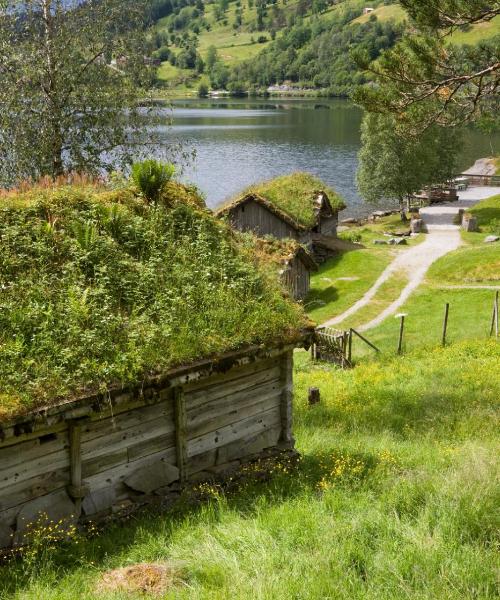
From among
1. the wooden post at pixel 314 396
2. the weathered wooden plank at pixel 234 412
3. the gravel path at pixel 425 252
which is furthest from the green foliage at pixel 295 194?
the weathered wooden plank at pixel 234 412

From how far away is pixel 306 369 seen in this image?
81.4 ft

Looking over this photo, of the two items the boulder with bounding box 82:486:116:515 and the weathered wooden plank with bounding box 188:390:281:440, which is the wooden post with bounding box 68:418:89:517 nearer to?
the boulder with bounding box 82:486:116:515

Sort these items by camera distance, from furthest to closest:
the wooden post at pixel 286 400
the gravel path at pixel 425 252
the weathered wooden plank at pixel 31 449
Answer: the gravel path at pixel 425 252 < the wooden post at pixel 286 400 < the weathered wooden plank at pixel 31 449

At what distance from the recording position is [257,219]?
39344 millimetres

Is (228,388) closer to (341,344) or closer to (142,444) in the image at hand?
(142,444)

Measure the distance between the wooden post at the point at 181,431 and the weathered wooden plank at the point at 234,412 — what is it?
7.4 inches

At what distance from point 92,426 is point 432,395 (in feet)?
37.4

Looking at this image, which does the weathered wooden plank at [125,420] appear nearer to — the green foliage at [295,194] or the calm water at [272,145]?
the green foliage at [295,194]

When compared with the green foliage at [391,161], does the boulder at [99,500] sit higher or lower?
lower

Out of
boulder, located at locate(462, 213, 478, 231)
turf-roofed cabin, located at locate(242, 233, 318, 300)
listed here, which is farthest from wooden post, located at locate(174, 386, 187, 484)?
boulder, located at locate(462, 213, 478, 231)

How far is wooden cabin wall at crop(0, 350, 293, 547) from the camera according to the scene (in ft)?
29.4

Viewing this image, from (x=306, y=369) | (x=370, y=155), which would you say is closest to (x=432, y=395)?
(x=306, y=369)

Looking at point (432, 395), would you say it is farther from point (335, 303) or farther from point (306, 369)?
point (335, 303)

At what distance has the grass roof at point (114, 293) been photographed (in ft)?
29.4
